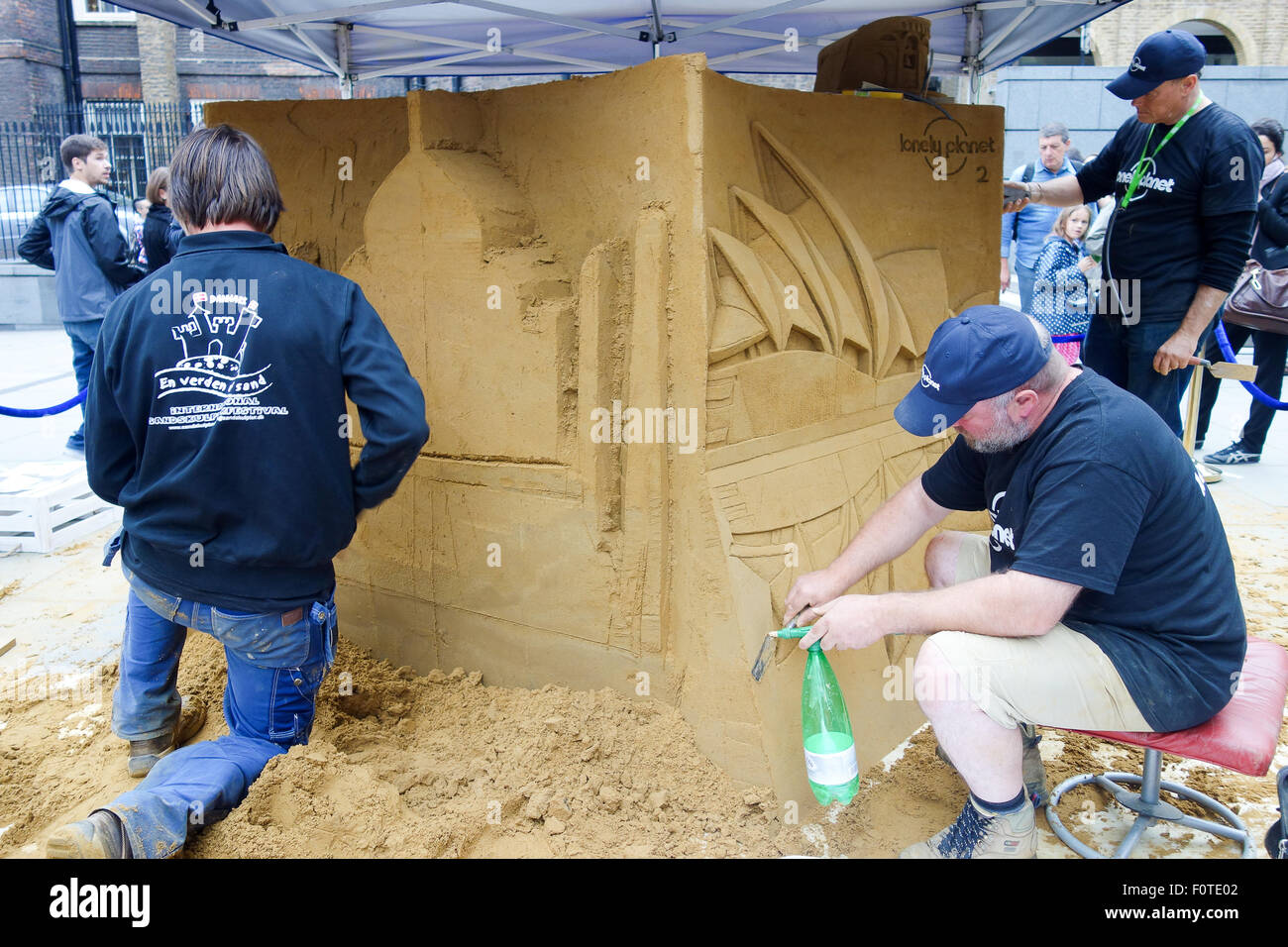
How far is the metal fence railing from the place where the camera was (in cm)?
1190

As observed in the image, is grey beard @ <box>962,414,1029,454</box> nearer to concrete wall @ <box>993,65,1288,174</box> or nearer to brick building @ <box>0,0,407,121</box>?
concrete wall @ <box>993,65,1288,174</box>

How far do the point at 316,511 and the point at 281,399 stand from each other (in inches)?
11.1

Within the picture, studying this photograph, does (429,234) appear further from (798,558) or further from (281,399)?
(798,558)

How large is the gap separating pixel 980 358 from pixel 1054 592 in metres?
0.52

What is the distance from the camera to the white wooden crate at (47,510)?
4617mm

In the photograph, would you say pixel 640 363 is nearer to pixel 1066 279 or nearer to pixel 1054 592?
pixel 1054 592

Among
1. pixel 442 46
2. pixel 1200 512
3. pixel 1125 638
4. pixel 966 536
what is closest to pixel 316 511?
pixel 966 536

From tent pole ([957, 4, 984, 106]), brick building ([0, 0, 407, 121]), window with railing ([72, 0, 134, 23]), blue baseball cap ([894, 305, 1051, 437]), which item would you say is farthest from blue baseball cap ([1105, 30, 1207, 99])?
window with railing ([72, 0, 134, 23])

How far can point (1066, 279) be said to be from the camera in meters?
5.78

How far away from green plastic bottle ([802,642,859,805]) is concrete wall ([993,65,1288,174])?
35.4 ft

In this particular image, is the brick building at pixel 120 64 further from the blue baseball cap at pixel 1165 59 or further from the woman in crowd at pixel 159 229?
the blue baseball cap at pixel 1165 59

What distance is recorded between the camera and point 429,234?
2.85 metres

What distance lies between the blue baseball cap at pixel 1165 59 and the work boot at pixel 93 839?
11.8ft

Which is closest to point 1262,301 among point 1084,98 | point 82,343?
point 82,343
